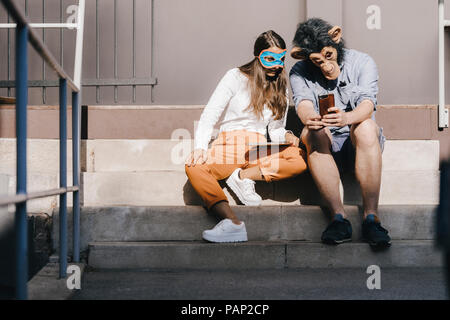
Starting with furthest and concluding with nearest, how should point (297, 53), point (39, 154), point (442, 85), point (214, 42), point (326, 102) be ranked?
point (214, 42), point (442, 85), point (39, 154), point (297, 53), point (326, 102)

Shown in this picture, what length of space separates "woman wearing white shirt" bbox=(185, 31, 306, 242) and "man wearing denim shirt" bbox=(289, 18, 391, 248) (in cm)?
13

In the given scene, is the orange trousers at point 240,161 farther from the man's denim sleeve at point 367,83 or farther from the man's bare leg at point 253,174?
the man's denim sleeve at point 367,83

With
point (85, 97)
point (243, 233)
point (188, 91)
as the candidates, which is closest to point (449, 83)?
point (188, 91)

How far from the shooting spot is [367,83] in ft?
10.3

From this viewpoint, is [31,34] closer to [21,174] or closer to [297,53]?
[21,174]

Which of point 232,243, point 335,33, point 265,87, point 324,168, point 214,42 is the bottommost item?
point 232,243

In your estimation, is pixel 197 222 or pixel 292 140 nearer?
pixel 197 222

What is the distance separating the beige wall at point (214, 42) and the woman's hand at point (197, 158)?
1337 millimetres

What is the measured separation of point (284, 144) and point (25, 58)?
170cm

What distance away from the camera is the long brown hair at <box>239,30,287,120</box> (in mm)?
3285

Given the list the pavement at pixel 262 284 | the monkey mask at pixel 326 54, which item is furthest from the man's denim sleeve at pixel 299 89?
the pavement at pixel 262 284

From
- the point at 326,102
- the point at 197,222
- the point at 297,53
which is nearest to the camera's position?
the point at 326,102

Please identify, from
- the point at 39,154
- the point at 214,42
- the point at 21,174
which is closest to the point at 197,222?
the point at 39,154

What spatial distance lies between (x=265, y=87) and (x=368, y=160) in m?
0.72
